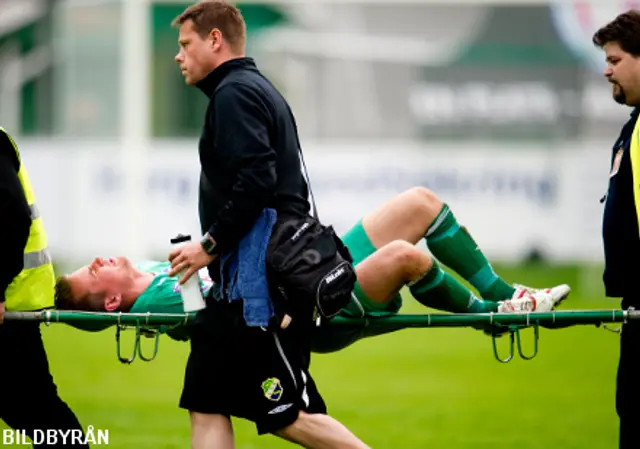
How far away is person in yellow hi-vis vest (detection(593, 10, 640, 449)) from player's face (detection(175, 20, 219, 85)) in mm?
1711

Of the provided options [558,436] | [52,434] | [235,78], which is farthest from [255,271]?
[558,436]

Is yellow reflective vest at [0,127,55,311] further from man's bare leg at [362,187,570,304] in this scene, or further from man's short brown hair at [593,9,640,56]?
man's short brown hair at [593,9,640,56]

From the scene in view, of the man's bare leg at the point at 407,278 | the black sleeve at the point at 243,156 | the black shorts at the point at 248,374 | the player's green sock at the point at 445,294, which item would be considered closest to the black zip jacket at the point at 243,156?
the black sleeve at the point at 243,156

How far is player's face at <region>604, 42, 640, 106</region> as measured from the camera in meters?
6.04

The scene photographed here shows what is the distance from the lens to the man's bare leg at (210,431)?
5672mm

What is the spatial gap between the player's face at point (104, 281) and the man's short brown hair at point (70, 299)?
0.02m

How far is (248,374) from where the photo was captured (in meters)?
5.64

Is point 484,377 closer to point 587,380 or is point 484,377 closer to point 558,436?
point 587,380

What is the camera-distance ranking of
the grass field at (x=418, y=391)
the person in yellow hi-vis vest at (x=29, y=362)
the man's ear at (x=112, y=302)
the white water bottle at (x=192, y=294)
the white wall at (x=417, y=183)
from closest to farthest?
the white water bottle at (x=192, y=294) → the person in yellow hi-vis vest at (x=29, y=362) → the man's ear at (x=112, y=302) → the grass field at (x=418, y=391) → the white wall at (x=417, y=183)

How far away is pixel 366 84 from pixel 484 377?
8.43 meters

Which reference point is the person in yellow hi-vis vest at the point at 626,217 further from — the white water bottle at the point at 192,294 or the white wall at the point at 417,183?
the white wall at the point at 417,183

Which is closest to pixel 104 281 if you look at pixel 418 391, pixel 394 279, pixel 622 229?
pixel 394 279

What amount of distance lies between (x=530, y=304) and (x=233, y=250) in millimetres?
1626

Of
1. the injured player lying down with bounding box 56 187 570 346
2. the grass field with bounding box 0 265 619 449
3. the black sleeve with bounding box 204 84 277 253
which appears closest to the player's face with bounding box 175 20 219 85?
the black sleeve with bounding box 204 84 277 253
